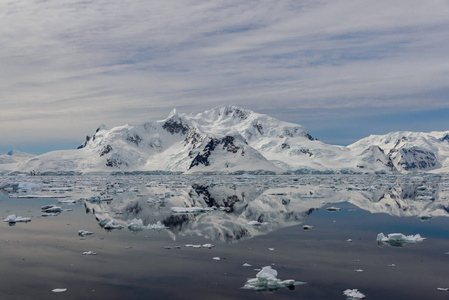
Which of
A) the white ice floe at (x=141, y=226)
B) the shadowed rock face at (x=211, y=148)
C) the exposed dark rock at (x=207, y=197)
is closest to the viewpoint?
the white ice floe at (x=141, y=226)

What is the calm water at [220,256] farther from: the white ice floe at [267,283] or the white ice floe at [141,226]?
the white ice floe at [141,226]

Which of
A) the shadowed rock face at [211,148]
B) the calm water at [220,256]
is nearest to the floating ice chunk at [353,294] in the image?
the calm water at [220,256]

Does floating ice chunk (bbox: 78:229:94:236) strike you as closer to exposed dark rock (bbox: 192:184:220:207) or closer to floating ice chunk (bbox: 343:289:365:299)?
floating ice chunk (bbox: 343:289:365:299)

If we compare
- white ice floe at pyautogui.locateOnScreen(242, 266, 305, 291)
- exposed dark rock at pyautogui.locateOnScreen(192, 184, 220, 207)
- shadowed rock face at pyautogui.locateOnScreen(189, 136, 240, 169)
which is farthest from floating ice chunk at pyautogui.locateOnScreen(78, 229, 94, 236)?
shadowed rock face at pyautogui.locateOnScreen(189, 136, 240, 169)

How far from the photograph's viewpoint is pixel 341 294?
39.3ft

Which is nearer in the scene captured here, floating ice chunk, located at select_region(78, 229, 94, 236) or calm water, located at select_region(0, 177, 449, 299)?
calm water, located at select_region(0, 177, 449, 299)

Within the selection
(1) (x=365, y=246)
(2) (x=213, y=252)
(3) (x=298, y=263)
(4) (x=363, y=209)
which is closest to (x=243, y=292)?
(3) (x=298, y=263)

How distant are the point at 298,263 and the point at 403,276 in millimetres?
3663

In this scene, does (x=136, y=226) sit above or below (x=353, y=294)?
below

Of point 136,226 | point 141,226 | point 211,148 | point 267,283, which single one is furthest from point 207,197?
point 211,148

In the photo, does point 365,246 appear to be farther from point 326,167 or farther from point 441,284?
point 326,167

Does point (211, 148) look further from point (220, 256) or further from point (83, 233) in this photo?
point (220, 256)

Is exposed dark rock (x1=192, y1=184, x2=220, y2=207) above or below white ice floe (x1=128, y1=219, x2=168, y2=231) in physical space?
below

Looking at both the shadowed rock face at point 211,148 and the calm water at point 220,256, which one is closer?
the calm water at point 220,256
